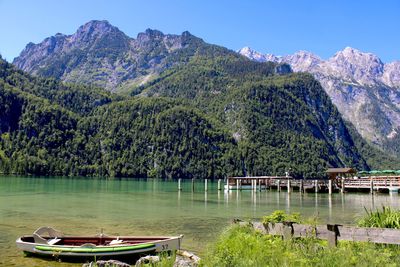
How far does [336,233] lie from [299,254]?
205 centimetres

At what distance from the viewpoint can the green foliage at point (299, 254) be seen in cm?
1124

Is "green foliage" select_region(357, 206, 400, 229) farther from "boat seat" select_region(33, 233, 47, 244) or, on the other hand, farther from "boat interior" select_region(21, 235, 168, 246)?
"boat seat" select_region(33, 233, 47, 244)

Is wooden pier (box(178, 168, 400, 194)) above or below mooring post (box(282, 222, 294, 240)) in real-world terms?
below

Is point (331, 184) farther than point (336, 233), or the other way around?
point (331, 184)

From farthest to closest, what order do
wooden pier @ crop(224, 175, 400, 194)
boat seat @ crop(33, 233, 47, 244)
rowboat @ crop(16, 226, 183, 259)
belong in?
wooden pier @ crop(224, 175, 400, 194)
boat seat @ crop(33, 233, 47, 244)
rowboat @ crop(16, 226, 183, 259)

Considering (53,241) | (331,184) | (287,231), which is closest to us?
(287,231)

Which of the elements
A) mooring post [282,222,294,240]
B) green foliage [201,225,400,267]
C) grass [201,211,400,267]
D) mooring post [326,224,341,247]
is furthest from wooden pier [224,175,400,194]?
green foliage [201,225,400,267]

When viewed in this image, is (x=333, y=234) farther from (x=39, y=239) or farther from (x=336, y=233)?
(x=39, y=239)

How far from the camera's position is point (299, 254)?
12.3 metres

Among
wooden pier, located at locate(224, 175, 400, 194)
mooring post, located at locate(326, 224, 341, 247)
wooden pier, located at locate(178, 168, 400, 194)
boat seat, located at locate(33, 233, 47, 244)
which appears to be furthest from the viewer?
wooden pier, located at locate(178, 168, 400, 194)

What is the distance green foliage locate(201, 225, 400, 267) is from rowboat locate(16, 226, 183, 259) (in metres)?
6.32

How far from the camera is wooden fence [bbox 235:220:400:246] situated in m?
12.7

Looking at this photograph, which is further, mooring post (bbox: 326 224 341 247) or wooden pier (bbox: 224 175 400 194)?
wooden pier (bbox: 224 175 400 194)

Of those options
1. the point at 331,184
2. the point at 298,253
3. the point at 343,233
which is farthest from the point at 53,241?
the point at 331,184
